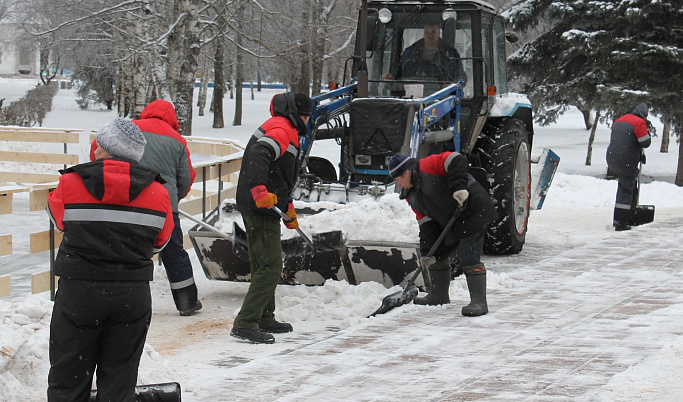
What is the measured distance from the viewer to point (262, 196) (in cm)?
607

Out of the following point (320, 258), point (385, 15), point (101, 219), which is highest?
point (385, 15)

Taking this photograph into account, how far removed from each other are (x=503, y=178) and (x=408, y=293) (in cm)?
286

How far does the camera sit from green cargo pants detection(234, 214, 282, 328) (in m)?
6.25

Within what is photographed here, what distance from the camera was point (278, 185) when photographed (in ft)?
21.0

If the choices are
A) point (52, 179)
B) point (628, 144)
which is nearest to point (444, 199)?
point (628, 144)

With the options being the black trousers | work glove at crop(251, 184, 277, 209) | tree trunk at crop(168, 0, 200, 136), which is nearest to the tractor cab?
work glove at crop(251, 184, 277, 209)

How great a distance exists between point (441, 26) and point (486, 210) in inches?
122

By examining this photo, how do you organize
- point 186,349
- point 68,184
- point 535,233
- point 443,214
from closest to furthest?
1. point 68,184
2. point 186,349
3. point 443,214
4. point 535,233

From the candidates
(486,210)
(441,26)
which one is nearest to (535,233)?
(441,26)

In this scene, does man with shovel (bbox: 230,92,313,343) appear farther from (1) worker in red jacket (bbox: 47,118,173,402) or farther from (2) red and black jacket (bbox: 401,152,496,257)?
(1) worker in red jacket (bbox: 47,118,173,402)

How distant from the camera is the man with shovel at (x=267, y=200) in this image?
6172 mm

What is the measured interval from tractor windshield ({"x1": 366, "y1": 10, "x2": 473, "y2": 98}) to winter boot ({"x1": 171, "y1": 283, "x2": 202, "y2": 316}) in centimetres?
322

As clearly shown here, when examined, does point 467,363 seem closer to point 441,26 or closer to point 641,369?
point 641,369

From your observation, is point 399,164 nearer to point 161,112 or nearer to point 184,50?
point 161,112
